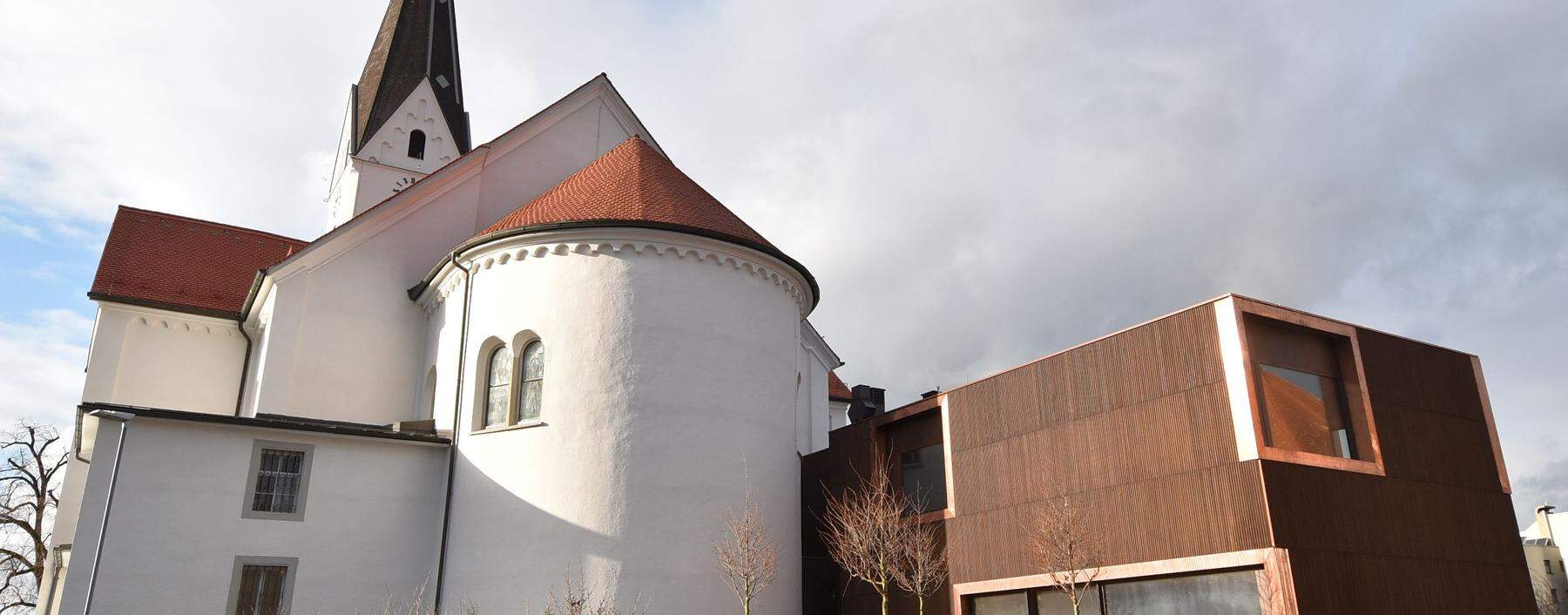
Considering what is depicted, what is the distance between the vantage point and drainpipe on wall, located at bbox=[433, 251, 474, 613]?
19156 millimetres

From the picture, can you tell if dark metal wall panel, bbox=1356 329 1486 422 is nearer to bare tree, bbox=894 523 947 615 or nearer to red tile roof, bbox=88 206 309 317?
bare tree, bbox=894 523 947 615

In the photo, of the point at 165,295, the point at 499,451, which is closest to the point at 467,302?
the point at 499,451

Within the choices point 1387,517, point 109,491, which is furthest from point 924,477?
point 109,491

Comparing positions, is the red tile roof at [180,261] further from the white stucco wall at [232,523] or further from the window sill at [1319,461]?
the window sill at [1319,461]

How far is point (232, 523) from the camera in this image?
58.3 feet

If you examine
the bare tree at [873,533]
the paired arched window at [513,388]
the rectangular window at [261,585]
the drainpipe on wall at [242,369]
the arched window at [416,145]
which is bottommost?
the rectangular window at [261,585]

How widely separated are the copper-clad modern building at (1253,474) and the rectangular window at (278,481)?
11.6m

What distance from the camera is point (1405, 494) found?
13.9 m

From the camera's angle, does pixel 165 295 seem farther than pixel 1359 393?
Yes

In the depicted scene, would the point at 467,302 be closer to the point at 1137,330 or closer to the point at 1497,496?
the point at 1137,330

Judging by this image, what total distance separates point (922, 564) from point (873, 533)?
104cm

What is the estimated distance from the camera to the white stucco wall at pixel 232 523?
16766mm

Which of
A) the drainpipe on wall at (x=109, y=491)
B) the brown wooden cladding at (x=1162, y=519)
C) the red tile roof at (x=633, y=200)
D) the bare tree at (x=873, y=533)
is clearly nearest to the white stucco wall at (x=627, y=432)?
the red tile roof at (x=633, y=200)

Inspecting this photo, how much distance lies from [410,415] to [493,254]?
5004 mm
